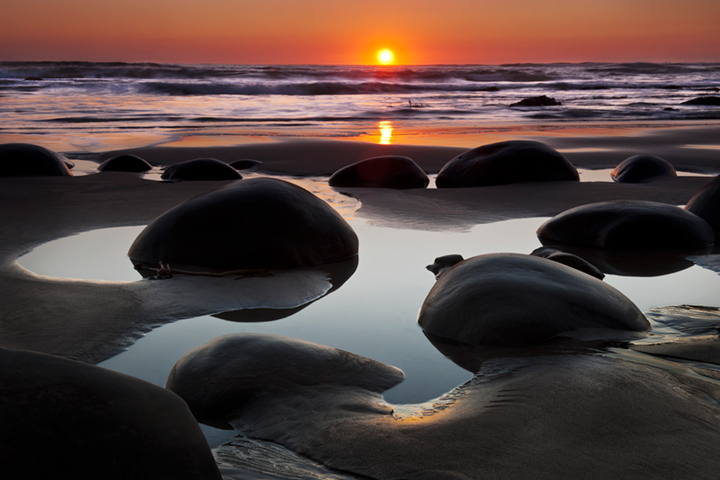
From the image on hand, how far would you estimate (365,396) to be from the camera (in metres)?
1.79

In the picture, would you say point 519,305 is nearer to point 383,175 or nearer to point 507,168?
point 383,175

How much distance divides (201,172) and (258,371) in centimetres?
500

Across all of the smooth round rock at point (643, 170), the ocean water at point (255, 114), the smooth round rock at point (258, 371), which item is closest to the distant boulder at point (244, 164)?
the ocean water at point (255, 114)

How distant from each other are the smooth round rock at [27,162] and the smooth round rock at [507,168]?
166 inches

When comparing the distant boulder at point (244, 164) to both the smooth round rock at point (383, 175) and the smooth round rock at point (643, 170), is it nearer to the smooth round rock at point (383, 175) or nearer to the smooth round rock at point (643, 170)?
the smooth round rock at point (383, 175)

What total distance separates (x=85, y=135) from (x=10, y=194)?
19.8 ft

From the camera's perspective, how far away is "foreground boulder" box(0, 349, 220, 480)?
1.05 m

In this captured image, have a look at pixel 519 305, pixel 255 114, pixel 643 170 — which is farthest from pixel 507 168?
pixel 255 114

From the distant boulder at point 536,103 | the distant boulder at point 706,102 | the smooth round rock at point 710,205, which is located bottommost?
the smooth round rock at point 710,205

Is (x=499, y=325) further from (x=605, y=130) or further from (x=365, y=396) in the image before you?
(x=605, y=130)

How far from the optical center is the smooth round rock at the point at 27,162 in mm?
6449

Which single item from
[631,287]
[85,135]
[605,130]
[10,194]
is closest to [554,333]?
[631,287]

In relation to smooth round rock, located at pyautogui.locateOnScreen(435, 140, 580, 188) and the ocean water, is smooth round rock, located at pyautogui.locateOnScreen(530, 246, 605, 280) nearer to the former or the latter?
smooth round rock, located at pyautogui.locateOnScreen(435, 140, 580, 188)

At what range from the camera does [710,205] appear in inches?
169
